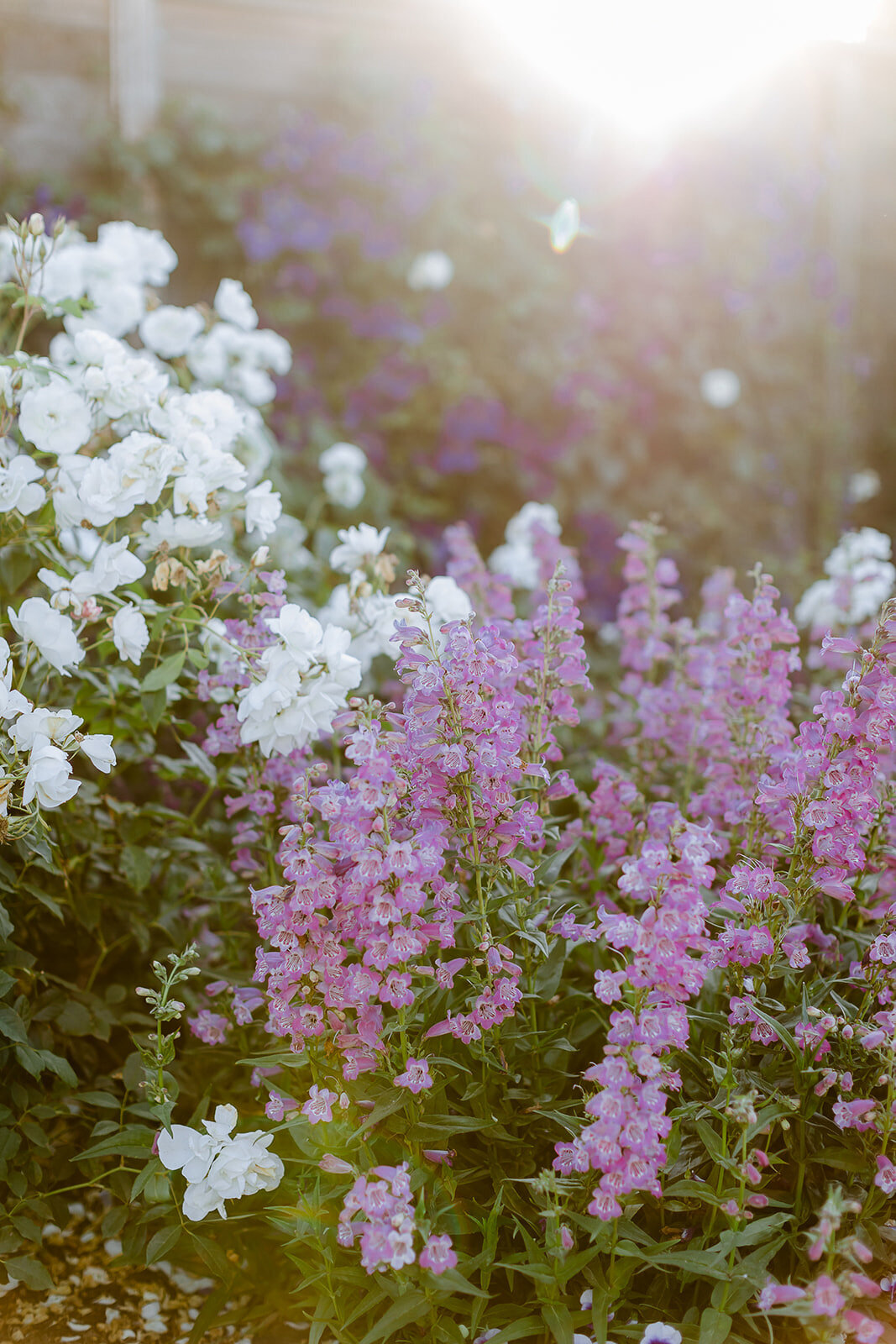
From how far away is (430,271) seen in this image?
4.13 metres

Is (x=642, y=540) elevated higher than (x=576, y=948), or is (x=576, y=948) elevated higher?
(x=642, y=540)

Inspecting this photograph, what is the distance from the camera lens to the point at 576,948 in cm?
174

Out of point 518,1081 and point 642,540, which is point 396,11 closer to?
point 642,540

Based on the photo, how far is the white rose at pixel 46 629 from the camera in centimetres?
153

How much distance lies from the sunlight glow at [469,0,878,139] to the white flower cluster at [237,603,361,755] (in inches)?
149

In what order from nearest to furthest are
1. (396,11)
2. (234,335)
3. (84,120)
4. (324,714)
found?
(324,714)
(234,335)
(84,120)
(396,11)

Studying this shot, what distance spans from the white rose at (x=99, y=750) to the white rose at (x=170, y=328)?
1196mm

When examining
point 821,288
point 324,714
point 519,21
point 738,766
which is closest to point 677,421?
point 821,288

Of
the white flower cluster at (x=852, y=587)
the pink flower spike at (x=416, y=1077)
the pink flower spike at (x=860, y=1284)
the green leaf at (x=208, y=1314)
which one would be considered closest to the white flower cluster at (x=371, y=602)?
the pink flower spike at (x=416, y=1077)

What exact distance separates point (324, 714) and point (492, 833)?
0.96 ft

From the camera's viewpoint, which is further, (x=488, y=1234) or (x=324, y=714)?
(x=324, y=714)

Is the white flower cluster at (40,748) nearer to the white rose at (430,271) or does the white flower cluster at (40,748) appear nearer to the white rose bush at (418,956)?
the white rose bush at (418,956)

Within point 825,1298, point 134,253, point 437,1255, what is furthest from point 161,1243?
point 134,253

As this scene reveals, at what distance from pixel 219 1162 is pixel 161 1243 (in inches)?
9.0
